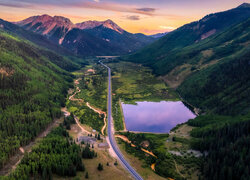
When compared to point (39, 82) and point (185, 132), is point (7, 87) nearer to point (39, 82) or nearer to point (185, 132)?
point (39, 82)

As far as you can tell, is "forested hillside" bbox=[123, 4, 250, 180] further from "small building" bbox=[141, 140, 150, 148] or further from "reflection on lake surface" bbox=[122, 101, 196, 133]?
"small building" bbox=[141, 140, 150, 148]

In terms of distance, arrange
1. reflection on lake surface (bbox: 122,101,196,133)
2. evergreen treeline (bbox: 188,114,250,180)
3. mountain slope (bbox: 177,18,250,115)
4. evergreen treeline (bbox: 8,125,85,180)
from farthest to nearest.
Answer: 1. mountain slope (bbox: 177,18,250,115)
2. reflection on lake surface (bbox: 122,101,196,133)
3. evergreen treeline (bbox: 8,125,85,180)
4. evergreen treeline (bbox: 188,114,250,180)

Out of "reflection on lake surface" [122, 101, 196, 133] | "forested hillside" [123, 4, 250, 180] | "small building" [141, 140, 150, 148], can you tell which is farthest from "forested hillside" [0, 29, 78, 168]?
"forested hillside" [123, 4, 250, 180]

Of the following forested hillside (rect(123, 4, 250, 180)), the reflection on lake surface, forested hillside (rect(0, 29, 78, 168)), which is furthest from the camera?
the reflection on lake surface

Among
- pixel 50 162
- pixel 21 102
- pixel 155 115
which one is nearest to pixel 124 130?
pixel 155 115

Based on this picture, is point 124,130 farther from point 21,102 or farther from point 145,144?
point 21,102

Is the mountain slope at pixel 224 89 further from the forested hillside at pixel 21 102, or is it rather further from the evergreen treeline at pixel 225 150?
the forested hillside at pixel 21 102

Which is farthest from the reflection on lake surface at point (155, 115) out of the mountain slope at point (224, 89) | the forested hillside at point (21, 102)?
the forested hillside at point (21, 102)
